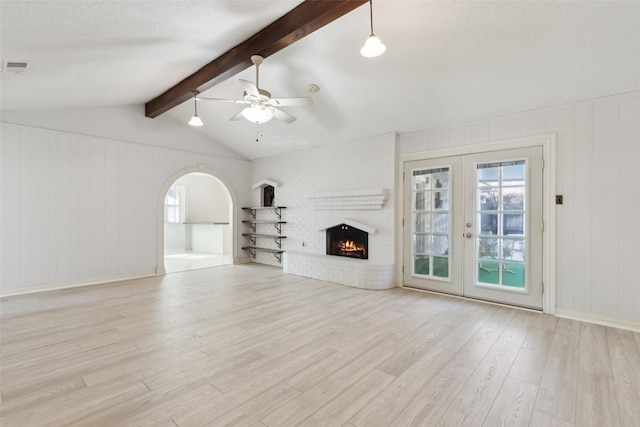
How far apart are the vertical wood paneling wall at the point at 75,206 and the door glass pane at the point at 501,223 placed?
5840mm

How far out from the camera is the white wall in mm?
4980

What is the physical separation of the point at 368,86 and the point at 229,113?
9.21 feet

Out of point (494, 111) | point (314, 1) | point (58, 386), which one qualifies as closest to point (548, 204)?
point (494, 111)

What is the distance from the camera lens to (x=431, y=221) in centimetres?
460

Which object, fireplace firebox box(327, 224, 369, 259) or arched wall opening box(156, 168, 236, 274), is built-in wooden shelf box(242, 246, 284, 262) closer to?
fireplace firebox box(327, 224, 369, 259)

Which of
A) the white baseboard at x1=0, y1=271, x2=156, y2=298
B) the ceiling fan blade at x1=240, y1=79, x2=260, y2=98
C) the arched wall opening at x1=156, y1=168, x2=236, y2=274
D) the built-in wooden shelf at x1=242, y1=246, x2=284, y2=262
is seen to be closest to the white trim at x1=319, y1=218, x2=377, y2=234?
the built-in wooden shelf at x1=242, y1=246, x2=284, y2=262

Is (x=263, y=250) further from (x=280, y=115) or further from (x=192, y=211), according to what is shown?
(x=192, y=211)

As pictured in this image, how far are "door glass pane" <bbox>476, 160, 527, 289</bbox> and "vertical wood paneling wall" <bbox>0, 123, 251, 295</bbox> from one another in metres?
5.84

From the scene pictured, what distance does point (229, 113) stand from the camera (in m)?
5.39

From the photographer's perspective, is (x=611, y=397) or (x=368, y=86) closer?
(x=611, y=397)

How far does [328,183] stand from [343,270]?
1.81 meters

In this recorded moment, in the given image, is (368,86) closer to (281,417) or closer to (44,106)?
(281,417)

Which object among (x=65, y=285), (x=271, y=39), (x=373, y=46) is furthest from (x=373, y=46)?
(x=65, y=285)

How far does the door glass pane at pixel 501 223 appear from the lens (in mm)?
3803
